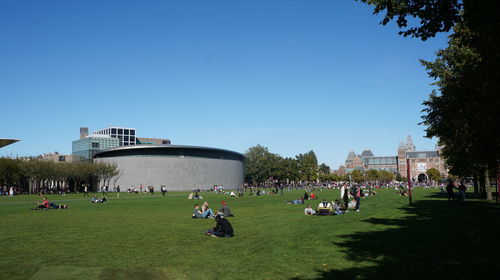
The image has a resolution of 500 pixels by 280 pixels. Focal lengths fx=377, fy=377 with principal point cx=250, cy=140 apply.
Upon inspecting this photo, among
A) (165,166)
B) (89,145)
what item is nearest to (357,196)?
(165,166)

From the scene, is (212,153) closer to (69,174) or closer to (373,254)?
(69,174)

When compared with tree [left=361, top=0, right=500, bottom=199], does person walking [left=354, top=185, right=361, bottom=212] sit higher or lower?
lower

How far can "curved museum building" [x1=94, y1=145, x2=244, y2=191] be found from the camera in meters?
105

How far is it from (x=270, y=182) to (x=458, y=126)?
116 metres

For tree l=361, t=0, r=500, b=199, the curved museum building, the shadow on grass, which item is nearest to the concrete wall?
the curved museum building

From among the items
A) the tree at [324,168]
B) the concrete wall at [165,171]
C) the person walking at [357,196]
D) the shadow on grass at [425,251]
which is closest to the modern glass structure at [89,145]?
the concrete wall at [165,171]

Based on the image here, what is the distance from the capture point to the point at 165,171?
349 ft

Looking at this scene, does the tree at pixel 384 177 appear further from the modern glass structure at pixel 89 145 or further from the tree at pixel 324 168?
the modern glass structure at pixel 89 145

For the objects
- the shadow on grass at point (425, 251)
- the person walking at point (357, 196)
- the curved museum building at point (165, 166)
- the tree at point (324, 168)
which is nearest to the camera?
the shadow on grass at point (425, 251)

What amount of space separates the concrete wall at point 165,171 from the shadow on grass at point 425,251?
308 ft

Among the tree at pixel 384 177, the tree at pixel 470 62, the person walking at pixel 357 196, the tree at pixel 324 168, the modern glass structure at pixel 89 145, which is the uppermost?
the modern glass structure at pixel 89 145

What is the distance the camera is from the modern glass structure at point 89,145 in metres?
145

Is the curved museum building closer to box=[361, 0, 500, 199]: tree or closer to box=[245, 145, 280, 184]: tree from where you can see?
box=[245, 145, 280, 184]: tree

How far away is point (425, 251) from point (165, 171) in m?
99.7
